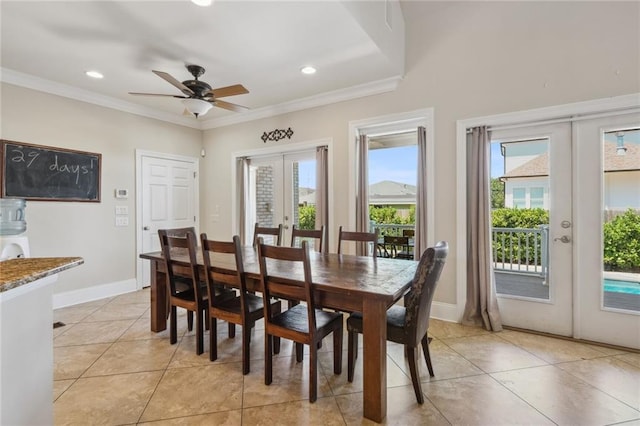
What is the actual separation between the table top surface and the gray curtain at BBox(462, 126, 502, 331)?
1072mm

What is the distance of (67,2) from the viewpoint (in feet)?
7.14

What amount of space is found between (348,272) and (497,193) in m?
2.00

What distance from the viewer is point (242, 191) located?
4.93m

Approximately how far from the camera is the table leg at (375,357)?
1.70 meters

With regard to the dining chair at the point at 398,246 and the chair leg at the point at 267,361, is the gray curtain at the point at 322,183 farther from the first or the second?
the chair leg at the point at 267,361

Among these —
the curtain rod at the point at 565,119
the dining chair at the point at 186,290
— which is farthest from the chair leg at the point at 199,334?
the curtain rod at the point at 565,119

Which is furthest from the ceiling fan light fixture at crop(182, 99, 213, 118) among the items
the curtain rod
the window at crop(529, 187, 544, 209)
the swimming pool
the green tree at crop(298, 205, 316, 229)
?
the swimming pool

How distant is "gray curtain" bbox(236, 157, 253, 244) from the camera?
491 cm

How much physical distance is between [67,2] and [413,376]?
3.51 metres

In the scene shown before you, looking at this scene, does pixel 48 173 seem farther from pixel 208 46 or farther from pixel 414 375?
pixel 414 375

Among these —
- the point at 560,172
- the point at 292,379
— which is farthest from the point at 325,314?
the point at 560,172

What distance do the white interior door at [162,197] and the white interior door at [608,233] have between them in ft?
16.9

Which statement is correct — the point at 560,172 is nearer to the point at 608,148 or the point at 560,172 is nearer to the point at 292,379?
the point at 608,148

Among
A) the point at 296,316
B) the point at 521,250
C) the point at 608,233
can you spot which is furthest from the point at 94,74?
the point at 608,233
